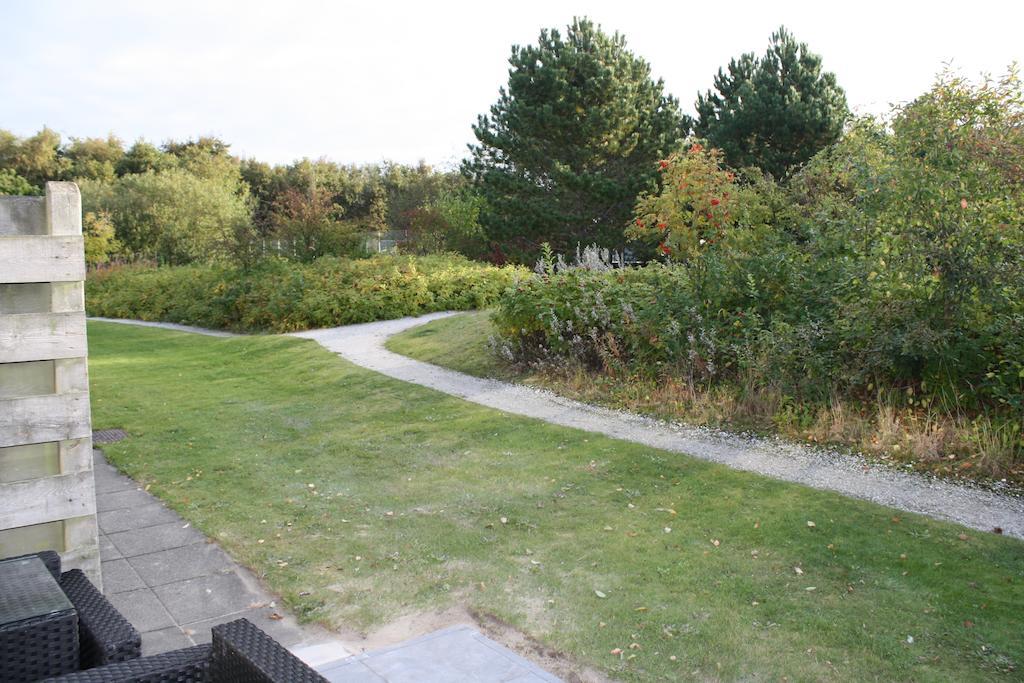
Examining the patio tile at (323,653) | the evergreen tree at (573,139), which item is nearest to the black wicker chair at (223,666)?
the patio tile at (323,653)

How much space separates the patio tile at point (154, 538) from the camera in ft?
15.5

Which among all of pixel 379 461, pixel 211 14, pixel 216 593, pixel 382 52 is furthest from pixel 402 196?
pixel 216 593

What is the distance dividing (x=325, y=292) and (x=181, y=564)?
12390mm

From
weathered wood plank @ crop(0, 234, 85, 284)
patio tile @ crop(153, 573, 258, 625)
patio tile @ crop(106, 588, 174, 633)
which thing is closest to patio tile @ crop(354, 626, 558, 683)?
patio tile @ crop(153, 573, 258, 625)

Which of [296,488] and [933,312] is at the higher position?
[933,312]

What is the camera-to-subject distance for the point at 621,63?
23125mm

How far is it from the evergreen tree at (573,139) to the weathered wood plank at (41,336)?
65.4ft

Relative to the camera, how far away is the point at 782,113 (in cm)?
2167

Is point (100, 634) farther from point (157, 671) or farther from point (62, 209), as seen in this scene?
point (62, 209)

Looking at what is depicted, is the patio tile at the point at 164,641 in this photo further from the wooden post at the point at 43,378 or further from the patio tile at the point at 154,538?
the patio tile at the point at 154,538

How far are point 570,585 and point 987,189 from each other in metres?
4.67

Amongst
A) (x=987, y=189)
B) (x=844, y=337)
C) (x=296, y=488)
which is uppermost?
(x=987, y=189)

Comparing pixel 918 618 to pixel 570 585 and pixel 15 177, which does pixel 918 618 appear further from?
pixel 15 177

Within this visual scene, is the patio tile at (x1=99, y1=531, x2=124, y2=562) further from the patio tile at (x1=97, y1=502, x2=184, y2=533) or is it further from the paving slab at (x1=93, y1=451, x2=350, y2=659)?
the patio tile at (x1=97, y1=502, x2=184, y2=533)
